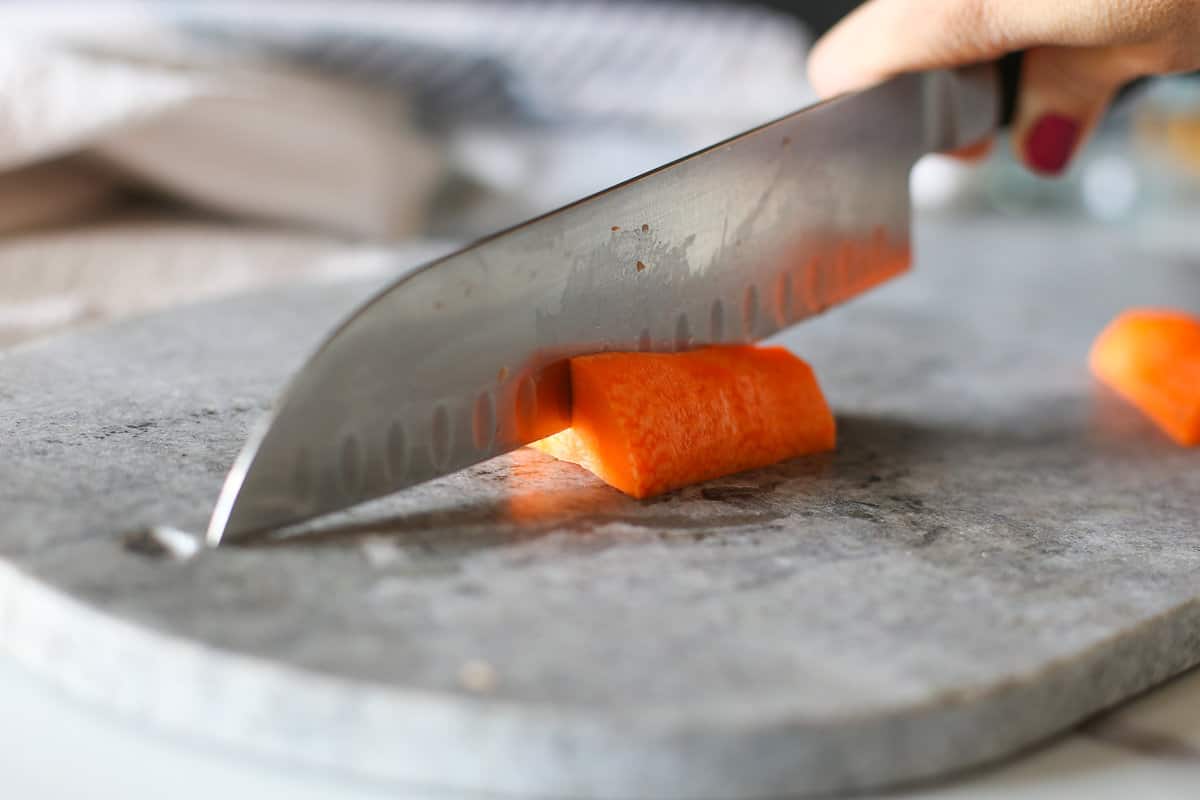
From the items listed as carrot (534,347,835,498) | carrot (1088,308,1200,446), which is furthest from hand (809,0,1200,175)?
carrot (534,347,835,498)

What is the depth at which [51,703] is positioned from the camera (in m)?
0.98

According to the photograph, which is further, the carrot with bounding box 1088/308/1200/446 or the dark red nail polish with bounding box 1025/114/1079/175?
the dark red nail polish with bounding box 1025/114/1079/175

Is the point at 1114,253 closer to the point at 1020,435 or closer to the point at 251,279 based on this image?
the point at 1020,435

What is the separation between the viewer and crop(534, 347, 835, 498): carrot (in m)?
1.23

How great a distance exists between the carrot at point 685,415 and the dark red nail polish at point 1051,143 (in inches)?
24.0

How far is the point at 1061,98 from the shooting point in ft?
5.52

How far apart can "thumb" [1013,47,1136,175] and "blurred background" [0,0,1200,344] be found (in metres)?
1.19

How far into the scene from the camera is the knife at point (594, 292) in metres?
1.09

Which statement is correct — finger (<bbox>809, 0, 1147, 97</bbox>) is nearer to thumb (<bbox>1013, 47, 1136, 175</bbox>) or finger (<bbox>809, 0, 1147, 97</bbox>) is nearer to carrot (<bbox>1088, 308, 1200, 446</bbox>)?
thumb (<bbox>1013, 47, 1136, 175</bbox>)

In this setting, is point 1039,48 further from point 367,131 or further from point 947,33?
point 367,131

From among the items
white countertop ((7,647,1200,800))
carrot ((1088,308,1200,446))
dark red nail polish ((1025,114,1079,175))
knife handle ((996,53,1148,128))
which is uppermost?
knife handle ((996,53,1148,128))

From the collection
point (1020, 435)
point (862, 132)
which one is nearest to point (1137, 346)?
point (1020, 435)

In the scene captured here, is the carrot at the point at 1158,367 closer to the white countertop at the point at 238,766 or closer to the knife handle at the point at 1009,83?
the knife handle at the point at 1009,83

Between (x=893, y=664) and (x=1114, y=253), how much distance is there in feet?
5.90
